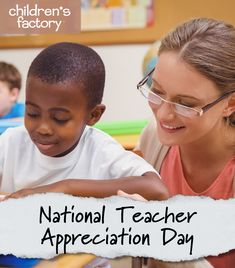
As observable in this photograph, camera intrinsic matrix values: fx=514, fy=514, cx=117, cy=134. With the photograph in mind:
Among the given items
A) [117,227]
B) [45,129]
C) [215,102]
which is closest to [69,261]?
[117,227]

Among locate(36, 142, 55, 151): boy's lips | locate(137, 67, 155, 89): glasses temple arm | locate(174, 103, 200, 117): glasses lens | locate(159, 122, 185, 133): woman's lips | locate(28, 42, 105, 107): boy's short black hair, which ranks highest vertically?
locate(28, 42, 105, 107): boy's short black hair

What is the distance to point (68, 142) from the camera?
658 mm

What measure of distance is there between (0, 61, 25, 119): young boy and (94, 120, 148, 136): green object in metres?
0.11

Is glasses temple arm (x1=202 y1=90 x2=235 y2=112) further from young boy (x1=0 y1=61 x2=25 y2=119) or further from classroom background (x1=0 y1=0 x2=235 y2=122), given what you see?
young boy (x1=0 y1=61 x2=25 y2=119)

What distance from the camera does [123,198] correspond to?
2.23 ft

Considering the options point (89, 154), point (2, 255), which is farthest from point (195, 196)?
point (2, 255)

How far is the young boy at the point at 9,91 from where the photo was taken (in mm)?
664

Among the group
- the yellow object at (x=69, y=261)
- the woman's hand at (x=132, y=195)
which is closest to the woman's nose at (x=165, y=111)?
the woman's hand at (x=132, y=195)

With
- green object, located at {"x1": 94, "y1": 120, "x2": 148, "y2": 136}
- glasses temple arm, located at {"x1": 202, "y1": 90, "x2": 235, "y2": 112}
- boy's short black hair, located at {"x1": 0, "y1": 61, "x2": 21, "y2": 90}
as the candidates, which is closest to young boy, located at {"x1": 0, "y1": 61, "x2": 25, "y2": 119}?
boy's short black hair, located at {"x1": 0, "y1": 61, "x2": 21, "y2": 90}

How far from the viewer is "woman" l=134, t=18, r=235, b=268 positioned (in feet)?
2.12

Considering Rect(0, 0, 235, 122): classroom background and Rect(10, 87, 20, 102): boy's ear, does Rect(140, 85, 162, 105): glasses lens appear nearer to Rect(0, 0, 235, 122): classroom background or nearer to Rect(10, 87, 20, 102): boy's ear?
Rect(0, 0, 235, 122): classroom background

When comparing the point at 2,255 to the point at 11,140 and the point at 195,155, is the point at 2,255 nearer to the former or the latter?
the point at 11,140

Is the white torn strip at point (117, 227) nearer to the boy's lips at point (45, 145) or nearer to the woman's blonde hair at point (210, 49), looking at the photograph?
the boy's lips at point (45, 145)

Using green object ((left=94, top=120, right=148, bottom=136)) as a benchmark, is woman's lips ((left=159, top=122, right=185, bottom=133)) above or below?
above
